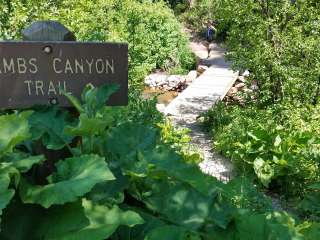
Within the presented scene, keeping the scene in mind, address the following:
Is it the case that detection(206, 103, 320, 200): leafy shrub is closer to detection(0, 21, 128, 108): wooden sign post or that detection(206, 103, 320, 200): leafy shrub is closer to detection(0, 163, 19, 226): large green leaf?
detection(0, 21, 128, 108): wooden sign post

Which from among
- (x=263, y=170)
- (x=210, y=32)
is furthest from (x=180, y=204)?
(x=210, y=32)

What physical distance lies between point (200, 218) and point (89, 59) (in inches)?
29.6

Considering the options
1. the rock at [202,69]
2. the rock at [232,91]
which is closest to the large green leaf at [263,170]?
the rock at [232,91]

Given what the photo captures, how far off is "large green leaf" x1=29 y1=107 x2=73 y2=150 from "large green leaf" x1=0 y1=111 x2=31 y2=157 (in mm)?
225

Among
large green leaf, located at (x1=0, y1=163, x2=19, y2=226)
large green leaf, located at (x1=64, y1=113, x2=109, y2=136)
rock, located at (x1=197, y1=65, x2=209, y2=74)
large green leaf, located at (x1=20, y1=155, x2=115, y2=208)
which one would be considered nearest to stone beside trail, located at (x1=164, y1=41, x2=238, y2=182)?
rock, located at (x1=197, y1=65, x2=209, y2=74)

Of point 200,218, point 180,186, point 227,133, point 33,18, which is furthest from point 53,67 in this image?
point 227,133

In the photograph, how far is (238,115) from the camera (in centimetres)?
816

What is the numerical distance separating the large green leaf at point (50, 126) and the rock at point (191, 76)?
11.6 m

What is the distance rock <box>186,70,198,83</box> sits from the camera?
1362cm

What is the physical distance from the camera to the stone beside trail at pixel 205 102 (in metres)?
6.94

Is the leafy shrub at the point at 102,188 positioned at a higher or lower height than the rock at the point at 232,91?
higher

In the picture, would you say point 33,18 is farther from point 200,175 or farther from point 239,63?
point 200,175

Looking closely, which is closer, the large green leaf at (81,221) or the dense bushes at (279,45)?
the large green leaf at (81,221)

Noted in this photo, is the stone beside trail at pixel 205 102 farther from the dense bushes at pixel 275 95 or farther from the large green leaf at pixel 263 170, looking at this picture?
the large green leaf at pixel 263 170
